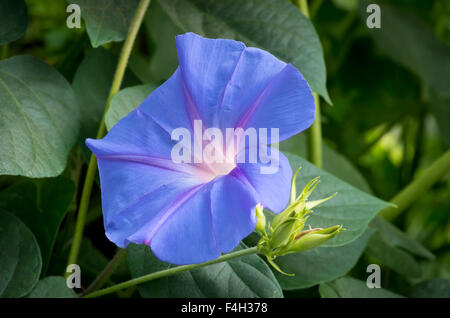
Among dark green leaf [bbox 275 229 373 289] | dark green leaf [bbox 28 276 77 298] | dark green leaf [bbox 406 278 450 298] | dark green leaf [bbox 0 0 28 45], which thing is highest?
dark green leaf [bbox 0 0 28 45]

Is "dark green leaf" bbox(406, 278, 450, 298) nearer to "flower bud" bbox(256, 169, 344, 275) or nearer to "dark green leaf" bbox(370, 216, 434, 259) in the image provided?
"dark green leaf" bbox(370, 216, 434, 259)

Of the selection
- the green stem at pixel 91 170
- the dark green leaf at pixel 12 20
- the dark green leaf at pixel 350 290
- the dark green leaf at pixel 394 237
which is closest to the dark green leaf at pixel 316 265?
the dark green leaf at pixel 350 290

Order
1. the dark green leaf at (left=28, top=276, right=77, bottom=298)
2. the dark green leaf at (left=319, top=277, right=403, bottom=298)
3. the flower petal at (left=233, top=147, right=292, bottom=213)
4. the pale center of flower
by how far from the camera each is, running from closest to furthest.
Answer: the flower petal at (left=233, top=147, right=292, bottom=213) → the pale center of flower → the dark green leaf at (left=28, top=276, right=77, bottom=298) → the dark green leaf at (left=319, top=277, right=403, bottom=298)

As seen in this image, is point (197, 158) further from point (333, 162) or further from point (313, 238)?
point (333, 162)

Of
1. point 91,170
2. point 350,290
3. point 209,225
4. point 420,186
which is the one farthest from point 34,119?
point 420,186

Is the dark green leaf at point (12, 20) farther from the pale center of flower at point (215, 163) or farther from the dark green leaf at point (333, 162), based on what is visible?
the dark green leaf at point (333, 162)

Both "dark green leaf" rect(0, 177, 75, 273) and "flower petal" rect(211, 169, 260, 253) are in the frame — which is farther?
"dark green leaf" rect(0, 177, 75, 273)

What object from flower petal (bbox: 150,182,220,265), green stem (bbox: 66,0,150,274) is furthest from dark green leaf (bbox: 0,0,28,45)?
flower petal (bbox: 150,182,220,265)
